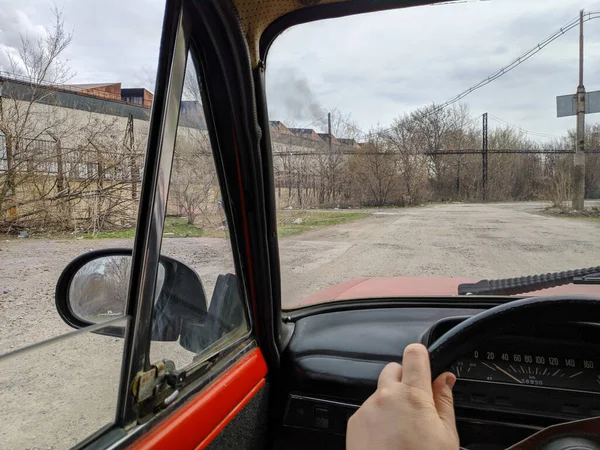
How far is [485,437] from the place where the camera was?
1792mm

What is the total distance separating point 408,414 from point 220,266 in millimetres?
1060

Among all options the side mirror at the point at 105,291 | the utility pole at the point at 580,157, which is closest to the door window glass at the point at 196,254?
the side mirror at the point at 105,291

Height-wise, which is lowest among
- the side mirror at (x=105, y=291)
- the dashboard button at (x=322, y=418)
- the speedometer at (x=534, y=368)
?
the dashboard button at (x=322, y=418)

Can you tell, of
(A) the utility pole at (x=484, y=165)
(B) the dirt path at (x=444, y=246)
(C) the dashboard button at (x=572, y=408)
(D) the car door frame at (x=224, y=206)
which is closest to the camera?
(D) the car door frame at (x=224, y=206)

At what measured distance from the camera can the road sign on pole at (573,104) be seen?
2.20 meters

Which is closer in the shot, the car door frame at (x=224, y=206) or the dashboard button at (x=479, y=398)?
the car door frame at (x=224, y=206)

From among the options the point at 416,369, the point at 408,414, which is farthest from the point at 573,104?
the point at 408,414

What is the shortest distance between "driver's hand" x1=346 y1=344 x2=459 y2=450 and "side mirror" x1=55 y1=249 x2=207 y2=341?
0.63m

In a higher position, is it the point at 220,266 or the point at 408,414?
the point at 220,266

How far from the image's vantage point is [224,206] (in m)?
1.75

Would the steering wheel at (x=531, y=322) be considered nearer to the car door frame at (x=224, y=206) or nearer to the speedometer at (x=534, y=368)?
the speedometer at (x=534, y=368)

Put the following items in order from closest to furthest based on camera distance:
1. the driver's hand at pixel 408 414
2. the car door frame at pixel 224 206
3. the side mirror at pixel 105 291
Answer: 1. the driver's hand at pixel 408 414
2. the car door frame at pixel 224 206
3. the side mirror at pixel 105 291

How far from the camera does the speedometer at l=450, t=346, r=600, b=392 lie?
67.4 inches

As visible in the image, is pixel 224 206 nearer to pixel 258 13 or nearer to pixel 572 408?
pixel 258 13
